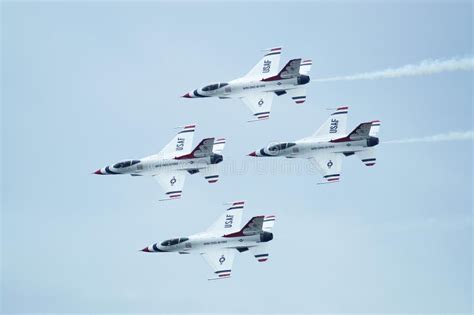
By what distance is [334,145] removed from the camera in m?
112

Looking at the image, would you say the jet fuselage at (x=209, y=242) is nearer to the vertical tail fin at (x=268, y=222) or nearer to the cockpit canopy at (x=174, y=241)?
the cockpit canopy at (x=174, y=241)

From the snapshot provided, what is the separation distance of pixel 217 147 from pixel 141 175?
20.3 feet

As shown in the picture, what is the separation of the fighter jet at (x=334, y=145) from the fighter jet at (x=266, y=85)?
3127 mm

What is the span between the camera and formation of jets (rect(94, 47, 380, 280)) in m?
109

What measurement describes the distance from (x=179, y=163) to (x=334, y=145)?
36.6 feet

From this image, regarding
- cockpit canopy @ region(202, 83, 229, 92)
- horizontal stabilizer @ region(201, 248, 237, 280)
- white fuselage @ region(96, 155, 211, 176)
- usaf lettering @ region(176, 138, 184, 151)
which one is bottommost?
horizontal stabilizer @ region(201, 248, 237, 280)

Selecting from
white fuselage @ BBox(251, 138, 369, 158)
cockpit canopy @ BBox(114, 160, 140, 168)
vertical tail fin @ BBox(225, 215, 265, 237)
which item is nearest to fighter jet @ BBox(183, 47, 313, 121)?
white fuselage @ BBox(251, 138, 369, 158)

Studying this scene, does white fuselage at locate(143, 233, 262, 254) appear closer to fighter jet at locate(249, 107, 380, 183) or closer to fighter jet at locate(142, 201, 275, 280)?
fighter jet at locate(142, 201, 275, 280)

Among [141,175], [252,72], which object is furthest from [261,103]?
Answer: [141,175]

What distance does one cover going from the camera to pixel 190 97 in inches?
4663

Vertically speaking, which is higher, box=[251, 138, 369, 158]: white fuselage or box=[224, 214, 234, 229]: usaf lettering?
box=[251, 138, 369, 158]: white fuselage

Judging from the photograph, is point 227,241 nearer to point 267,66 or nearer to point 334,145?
point 334,145

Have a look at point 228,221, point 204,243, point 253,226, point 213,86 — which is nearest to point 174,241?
point 204,243

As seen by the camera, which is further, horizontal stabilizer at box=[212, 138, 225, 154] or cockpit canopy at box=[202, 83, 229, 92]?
cockpit canopy at box=[202, 83, 229, 92]
